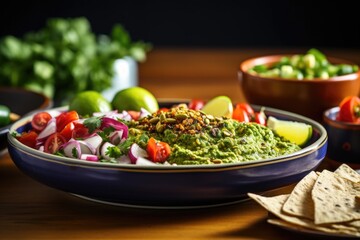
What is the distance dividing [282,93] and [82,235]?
3.93 feet

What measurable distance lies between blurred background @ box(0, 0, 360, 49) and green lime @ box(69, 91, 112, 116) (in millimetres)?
4062

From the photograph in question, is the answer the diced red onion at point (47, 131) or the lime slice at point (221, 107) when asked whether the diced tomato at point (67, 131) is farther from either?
the lime slice at point (221, 107)

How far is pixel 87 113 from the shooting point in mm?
2375

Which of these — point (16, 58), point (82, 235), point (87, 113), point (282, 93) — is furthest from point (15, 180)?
point (16, 58)

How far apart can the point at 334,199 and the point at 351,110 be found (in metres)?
0.65

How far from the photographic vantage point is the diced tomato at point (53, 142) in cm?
196

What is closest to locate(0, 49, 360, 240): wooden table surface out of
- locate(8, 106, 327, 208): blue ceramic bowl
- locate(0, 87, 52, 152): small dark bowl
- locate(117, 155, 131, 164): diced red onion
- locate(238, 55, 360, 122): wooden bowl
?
locate(8, 106, 327, 208): blue ceramic bowl

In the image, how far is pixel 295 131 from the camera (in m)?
2.13

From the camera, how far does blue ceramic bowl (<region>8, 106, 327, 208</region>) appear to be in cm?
171

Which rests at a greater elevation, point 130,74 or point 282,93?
point 282,93

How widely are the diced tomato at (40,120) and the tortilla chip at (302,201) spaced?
82 cm

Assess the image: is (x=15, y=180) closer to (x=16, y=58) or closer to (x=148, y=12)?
(x=16, y=58)

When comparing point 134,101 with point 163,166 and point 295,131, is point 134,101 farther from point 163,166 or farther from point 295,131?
point 163,166

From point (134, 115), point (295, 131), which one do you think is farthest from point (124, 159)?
point (295, 131)
